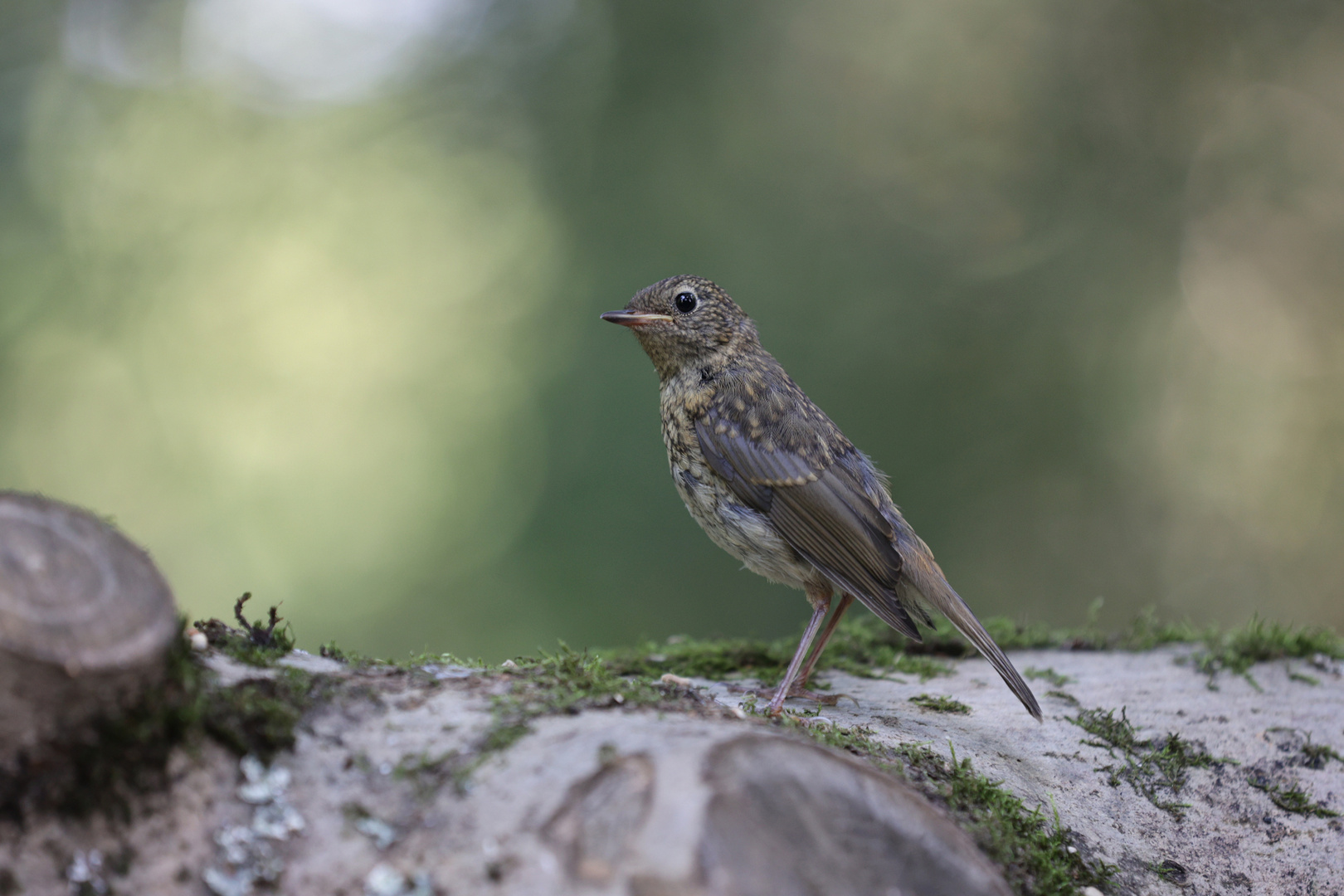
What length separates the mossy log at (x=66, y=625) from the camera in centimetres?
153

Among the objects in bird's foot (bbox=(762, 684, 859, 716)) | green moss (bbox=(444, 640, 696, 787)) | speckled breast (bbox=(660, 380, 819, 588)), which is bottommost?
bird's foot (bbox=(762, 684, 859, 716))

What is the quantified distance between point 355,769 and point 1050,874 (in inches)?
68.8

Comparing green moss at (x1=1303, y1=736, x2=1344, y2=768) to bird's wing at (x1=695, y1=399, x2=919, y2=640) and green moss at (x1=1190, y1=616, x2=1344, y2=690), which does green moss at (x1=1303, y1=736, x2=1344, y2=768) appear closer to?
green moss at (x1=1190, y1=616, x2=1344, y2=690)

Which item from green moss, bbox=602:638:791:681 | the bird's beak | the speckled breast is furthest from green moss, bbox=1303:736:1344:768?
the bird's beak

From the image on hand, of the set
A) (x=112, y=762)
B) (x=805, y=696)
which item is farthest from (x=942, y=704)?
(x=112, y=762)

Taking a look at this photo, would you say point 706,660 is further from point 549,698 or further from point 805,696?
point 549,698

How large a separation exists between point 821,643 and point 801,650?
49 cm

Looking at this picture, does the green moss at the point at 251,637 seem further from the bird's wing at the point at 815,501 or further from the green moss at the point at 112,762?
the bird's wing at the point at 815,501

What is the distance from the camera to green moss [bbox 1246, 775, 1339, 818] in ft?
9.58

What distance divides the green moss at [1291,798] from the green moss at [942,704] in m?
0.93

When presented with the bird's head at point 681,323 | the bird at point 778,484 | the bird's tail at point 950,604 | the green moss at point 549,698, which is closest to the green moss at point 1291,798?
the bird's tail at point 950,604

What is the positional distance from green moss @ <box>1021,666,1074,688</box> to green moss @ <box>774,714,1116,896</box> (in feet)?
4.16

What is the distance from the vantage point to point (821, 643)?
3.96m

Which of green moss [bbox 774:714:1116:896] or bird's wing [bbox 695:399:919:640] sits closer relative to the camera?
green moss [bbox 774:714:1116:896]
